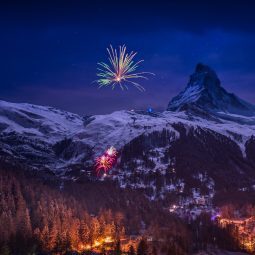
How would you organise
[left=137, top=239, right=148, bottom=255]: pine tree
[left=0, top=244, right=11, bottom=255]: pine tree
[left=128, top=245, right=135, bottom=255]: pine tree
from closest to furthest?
[left=0, top=244, right=11, bottom=255]: pine tree
[left=128, top=245, right=135, bottom=255]: pine tree
[left=137, top=239, right=148, bottom=255]: pine tree

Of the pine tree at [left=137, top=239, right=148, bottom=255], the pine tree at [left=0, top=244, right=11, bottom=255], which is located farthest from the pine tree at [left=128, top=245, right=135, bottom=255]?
the pine tree at [left=0, top=244, right=11, bottom=255]

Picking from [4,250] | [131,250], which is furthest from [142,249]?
[4,250]

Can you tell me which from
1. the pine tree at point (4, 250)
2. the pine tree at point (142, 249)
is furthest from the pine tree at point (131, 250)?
the pine tree at point (4, 250)

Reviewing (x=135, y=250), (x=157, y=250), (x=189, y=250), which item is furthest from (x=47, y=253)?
(x=189, y=250)

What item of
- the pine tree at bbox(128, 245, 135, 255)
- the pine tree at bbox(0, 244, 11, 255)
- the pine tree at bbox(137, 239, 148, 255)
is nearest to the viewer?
the pine tree at bbox(0, 244, 11, 255)

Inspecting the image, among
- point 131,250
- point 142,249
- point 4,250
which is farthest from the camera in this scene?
point 142,249

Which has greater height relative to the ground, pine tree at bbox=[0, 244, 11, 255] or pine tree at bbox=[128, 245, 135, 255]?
pine tree at bbox=[0, 244, 11, 255]

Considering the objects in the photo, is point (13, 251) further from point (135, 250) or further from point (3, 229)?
point (135, 250)

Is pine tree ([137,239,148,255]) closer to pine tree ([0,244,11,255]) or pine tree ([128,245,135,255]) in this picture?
pine tree ([128,245,135,255])

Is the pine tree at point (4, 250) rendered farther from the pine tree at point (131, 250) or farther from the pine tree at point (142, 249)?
the pine tree at point (142, 249)

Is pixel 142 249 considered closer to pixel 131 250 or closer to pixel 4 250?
pixel 131 250

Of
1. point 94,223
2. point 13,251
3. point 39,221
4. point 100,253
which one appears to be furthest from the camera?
point 94,223
